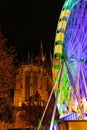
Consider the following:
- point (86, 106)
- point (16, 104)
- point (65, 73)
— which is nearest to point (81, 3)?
point (65, 73)

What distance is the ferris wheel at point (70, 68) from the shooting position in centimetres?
1708

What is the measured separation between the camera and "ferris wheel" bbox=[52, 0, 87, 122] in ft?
56.0

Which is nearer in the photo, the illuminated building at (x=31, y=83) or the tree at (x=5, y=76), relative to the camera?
the tree at (x=5, y=76)

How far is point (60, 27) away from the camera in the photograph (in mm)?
18891

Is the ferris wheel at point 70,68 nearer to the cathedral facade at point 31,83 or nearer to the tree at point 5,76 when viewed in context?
the tree at point 5,76

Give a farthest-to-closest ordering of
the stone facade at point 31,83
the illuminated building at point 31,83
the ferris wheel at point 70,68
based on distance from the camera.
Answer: the stone facade at point 31,83 → the illuminated building at point 31,83 → the ferris wheel at point 70,68

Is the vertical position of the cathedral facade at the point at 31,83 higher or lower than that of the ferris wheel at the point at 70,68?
lower

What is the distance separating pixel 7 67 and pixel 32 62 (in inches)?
1725

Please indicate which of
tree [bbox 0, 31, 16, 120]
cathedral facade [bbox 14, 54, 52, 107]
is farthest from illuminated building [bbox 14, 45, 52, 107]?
tree [bbox 0, 31, 16, 120]

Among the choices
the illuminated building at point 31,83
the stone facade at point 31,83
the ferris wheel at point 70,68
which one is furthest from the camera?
the stone facade at point 31,83

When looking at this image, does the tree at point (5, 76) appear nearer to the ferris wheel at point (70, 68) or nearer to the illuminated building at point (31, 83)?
the ferris wheel at point (70, 68)

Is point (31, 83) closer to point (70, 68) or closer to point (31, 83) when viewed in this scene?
point (31, 83)

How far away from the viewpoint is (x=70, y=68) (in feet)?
56.7

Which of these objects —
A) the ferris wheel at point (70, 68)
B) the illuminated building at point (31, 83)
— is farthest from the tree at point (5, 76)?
the illuminated building at point (31, 83)
